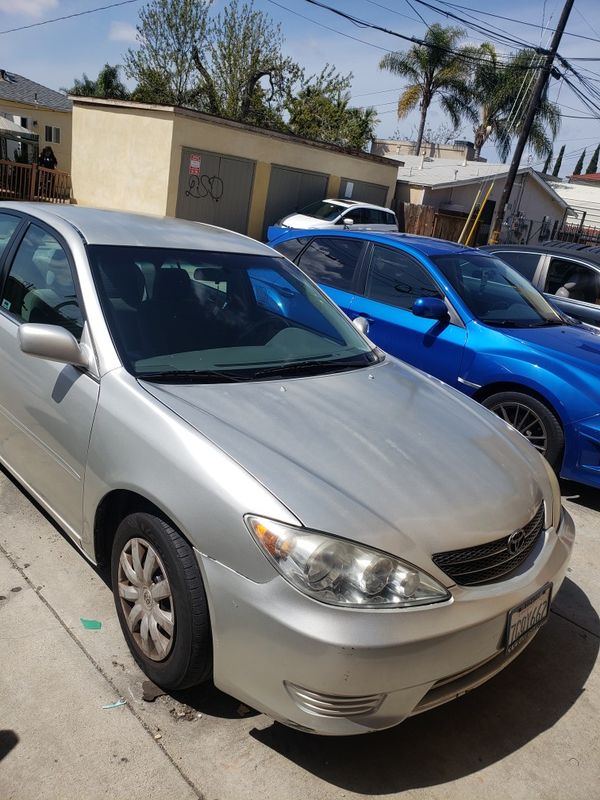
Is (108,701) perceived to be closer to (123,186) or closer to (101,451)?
(101,451)

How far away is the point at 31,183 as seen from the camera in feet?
59.9

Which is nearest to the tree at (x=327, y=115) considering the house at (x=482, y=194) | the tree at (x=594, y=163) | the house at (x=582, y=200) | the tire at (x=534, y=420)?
the house at (x=482, y=194)

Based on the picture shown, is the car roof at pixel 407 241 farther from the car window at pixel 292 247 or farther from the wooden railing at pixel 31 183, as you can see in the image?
the wooden railing at pixel 31 183

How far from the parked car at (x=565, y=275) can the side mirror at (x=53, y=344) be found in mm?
6428

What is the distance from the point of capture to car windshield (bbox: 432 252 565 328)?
5.39 m

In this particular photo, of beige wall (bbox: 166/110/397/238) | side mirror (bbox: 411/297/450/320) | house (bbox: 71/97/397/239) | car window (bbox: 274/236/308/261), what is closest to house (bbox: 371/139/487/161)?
beige wall (bbox: 166/110/397/238)

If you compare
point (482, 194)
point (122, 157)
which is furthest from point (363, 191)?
point (122, 157)

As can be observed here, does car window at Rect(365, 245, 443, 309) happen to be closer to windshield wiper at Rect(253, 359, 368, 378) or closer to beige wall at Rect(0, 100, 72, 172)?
windshield wiper at Rect(253, 359, 368, 378)

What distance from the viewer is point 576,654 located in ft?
10.3

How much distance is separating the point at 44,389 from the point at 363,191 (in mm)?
20968

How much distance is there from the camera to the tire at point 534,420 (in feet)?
15.3

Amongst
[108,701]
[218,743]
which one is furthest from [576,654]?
[108,701]

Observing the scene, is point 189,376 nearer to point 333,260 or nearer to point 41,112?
point 333,260

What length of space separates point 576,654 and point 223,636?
1841 mm
